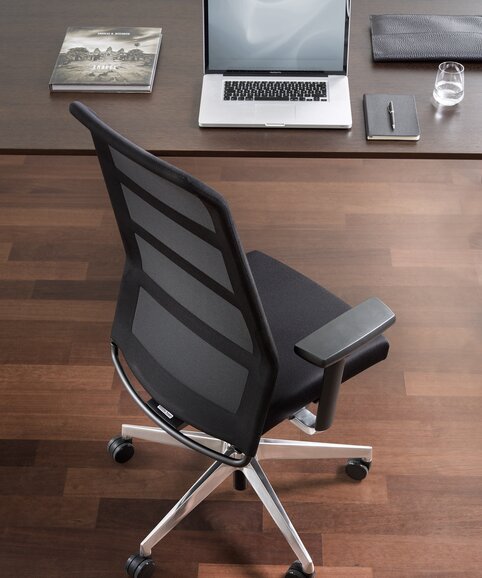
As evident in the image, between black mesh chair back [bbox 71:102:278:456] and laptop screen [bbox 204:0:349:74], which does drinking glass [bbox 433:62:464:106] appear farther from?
black mesh chair back [bbox 71:102:278:456]

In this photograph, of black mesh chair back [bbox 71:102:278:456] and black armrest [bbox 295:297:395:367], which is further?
black armrest [bbox 295:297:395:367]

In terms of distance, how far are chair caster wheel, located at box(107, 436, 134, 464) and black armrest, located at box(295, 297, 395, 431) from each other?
2.77 ft

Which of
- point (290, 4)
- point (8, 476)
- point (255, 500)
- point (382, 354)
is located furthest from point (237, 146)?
point (8, 476)

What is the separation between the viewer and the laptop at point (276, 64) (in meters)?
2.23

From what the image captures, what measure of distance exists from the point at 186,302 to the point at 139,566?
81 cm

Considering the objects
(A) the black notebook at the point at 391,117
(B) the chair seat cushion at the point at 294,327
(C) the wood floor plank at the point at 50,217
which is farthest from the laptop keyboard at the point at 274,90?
(C) the wood floor plank at the point at 50,217

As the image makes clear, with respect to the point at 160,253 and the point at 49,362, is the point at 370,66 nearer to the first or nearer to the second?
the point at 160,253

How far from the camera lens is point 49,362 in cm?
275

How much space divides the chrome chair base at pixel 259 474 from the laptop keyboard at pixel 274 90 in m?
0.90

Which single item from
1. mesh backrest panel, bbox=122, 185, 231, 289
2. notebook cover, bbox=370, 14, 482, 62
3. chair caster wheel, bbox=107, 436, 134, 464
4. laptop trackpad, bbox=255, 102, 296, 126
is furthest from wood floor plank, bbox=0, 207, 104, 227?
mesh backrest panel, bbox=122, 185, 231, 289

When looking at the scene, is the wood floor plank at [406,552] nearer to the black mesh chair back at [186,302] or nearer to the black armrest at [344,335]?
the black mesh chair back at [186,302]

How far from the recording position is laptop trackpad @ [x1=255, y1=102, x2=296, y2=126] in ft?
7.24

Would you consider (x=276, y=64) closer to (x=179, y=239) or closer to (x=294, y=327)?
(x=294, y=327)

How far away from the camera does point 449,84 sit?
88.5 inches
